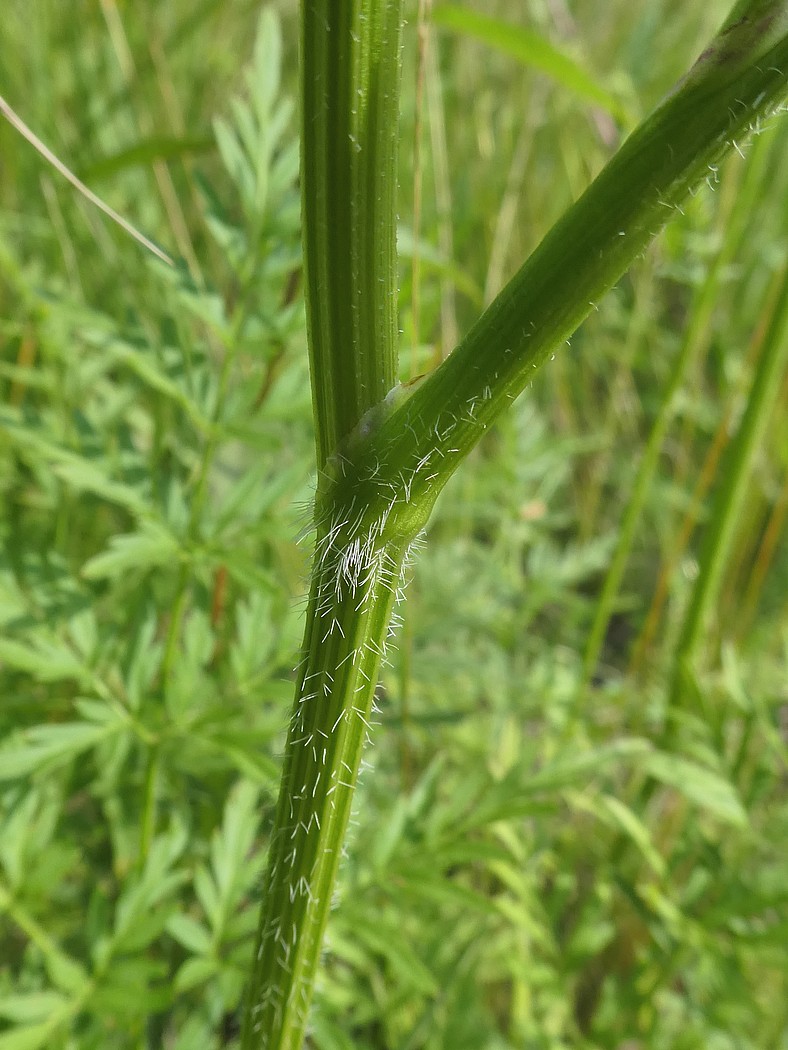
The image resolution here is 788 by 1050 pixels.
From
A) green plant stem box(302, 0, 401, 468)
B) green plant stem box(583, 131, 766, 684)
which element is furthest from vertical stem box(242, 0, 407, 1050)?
green plant stem box(583, 131, 766, 684)

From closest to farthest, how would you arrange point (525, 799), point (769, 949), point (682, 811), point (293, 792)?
point (293, 792)
point (525, 799)
point (769, 949)
point (682, 811)

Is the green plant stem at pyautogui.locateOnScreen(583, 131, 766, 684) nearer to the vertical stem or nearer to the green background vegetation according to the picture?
the green background vegetation

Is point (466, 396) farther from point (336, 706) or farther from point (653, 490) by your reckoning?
point (653, 490)

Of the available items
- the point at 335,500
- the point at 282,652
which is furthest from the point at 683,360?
the point at 335,500

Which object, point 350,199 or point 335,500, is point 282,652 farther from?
point 350,199

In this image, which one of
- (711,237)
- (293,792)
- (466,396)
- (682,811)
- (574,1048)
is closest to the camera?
(466,396)

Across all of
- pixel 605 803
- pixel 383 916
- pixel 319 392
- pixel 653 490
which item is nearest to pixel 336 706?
pixel 319 392
